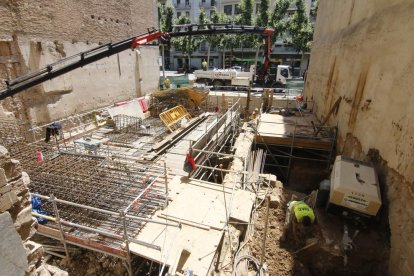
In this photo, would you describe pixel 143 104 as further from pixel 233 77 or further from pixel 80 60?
pixel 233 77

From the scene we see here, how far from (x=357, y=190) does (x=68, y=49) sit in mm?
13185

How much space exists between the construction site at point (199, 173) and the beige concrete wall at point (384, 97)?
0.15 ft

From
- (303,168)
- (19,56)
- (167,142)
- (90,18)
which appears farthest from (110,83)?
(303,168)

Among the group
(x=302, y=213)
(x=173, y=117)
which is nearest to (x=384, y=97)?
(x=302, y=213)

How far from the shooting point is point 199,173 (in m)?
8.88

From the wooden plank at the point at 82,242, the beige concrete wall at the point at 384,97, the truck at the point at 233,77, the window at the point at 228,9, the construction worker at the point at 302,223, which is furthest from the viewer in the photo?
the window at the point at 228,9

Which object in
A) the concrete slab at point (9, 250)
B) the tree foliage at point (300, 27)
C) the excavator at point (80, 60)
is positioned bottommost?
the concrete slab at point (9, 250)

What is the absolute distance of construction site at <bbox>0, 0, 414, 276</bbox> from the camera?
16.5 ft

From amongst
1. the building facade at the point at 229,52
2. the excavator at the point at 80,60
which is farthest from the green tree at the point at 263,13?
the excavator at the point at 80,60

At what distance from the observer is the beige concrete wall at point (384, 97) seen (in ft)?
17.2

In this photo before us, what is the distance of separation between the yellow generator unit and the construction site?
1.2 inches

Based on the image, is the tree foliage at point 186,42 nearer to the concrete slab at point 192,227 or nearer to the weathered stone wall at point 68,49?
the weathered stone wall at point 68,49

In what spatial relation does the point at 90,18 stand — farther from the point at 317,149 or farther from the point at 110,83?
the point at 317,149

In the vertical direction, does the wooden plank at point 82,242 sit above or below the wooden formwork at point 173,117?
below
